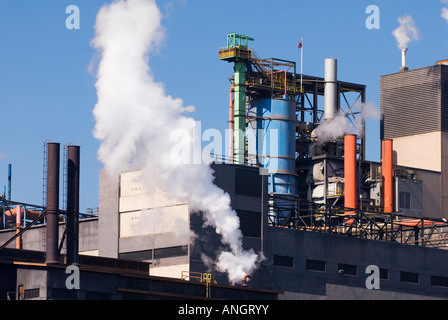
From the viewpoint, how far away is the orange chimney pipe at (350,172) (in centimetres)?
9750

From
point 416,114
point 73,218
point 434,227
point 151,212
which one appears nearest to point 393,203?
point 434,227

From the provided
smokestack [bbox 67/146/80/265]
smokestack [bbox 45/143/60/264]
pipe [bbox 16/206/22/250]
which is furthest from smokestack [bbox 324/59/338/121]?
smokestack [bbox 45/143/60/264]

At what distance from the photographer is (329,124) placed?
104m

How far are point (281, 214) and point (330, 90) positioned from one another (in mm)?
17861

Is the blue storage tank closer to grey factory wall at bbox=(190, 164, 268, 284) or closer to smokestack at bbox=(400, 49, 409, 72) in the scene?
grey factory wall at bbox=(190, 164, 268, 284)

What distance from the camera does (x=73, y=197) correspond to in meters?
77.7

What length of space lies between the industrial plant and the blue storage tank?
105 mm

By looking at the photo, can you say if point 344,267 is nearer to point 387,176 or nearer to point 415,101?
point 387,176

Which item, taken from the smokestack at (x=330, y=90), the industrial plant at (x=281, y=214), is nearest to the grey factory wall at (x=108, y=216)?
the industrial plant at (x=281, y=214)

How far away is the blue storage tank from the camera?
97.9 metres

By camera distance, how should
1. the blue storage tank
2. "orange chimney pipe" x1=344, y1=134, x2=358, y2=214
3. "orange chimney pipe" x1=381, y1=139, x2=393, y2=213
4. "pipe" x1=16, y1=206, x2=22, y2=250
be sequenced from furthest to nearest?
"orange chimney pipe" x1=381, y1=139, x2=393, y2=213 → the blue storage tank → "orange chimney pipe" x1=344, y1=134, x2=358, y2=214 → "pipe" x1=16, y1=206, x2=22, y2=250

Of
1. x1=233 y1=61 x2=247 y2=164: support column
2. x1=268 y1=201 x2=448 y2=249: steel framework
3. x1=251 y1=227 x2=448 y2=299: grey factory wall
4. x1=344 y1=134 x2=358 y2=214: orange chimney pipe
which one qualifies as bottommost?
x1=251 y1=227 x2=448 y2=299: grey factory wall
